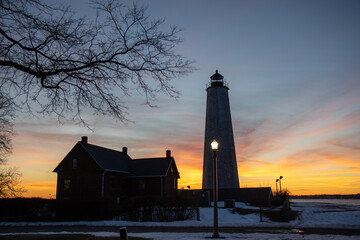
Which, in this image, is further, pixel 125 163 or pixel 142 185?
pixel 125 163

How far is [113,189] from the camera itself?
121 feet

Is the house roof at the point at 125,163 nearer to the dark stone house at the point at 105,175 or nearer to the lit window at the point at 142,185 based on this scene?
the dark stone house at the point at 105,175

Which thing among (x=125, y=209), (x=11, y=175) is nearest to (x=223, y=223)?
(x=125, y=209)

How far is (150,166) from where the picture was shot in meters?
41.5

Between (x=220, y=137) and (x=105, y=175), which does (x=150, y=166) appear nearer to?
(x=105, y=175)

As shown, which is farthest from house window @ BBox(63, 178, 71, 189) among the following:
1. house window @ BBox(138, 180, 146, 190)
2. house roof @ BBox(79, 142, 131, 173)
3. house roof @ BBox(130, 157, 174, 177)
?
house window @ BBox(138, 180, 146, 190)

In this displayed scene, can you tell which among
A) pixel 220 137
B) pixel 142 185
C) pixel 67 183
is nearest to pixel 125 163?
pixel 142 185

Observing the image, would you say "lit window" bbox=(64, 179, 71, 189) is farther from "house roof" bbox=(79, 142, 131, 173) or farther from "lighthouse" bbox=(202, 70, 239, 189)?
"lighthouse" bbox=(202, 70, 239, 189)

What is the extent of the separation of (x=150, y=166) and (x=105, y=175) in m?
7.48

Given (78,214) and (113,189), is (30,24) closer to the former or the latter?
(78,214)

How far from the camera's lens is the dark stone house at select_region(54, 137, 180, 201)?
35531 millimetres

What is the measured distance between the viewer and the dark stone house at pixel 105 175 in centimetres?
3553

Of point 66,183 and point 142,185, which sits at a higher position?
point 66,183

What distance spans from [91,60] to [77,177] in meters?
27.9
